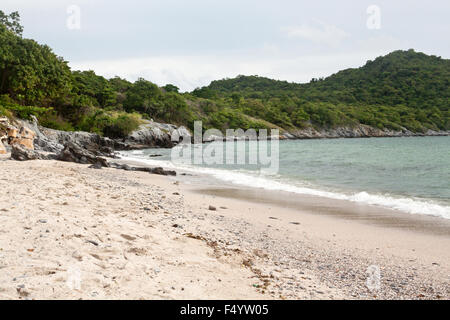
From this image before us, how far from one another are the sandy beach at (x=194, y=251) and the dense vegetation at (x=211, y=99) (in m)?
26.9

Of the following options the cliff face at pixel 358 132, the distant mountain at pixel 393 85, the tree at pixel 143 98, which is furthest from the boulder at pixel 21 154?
the distant mountain at pixel 393 85

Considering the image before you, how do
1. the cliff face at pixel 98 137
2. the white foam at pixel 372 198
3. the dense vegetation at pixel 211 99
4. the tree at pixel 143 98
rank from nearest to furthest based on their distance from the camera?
the white foam at pixel 372 198
the cliff face at pixel 98 137
the dense vegetation at pixel 211 99
the tree at pixel 143 98

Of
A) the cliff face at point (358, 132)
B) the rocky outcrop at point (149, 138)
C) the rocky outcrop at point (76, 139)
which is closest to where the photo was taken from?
the rocky outcrop at point (76, 139)

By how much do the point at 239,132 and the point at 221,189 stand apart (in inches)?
3594

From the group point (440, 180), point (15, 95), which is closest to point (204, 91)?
point (15, 95)

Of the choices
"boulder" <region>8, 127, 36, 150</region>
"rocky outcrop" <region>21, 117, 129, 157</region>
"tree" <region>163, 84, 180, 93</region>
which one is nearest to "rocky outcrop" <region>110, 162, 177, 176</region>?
"boulder" <region>8, 127, 36, 150</region>

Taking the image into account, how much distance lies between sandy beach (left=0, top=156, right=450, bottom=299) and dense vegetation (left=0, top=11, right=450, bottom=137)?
26.9 metres

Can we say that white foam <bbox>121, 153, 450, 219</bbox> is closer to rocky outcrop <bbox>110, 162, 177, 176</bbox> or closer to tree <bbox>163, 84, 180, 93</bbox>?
rocky outcrop <bbox>110, 162, 177, 176</bbox>

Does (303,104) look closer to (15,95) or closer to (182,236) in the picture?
(15,95)

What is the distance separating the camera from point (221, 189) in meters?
15.5

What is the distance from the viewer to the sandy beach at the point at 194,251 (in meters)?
4.09

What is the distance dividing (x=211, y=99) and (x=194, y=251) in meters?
122

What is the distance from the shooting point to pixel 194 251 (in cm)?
567

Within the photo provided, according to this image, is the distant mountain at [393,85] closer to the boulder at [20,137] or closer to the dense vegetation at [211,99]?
the dense vegetation at [211,99]
